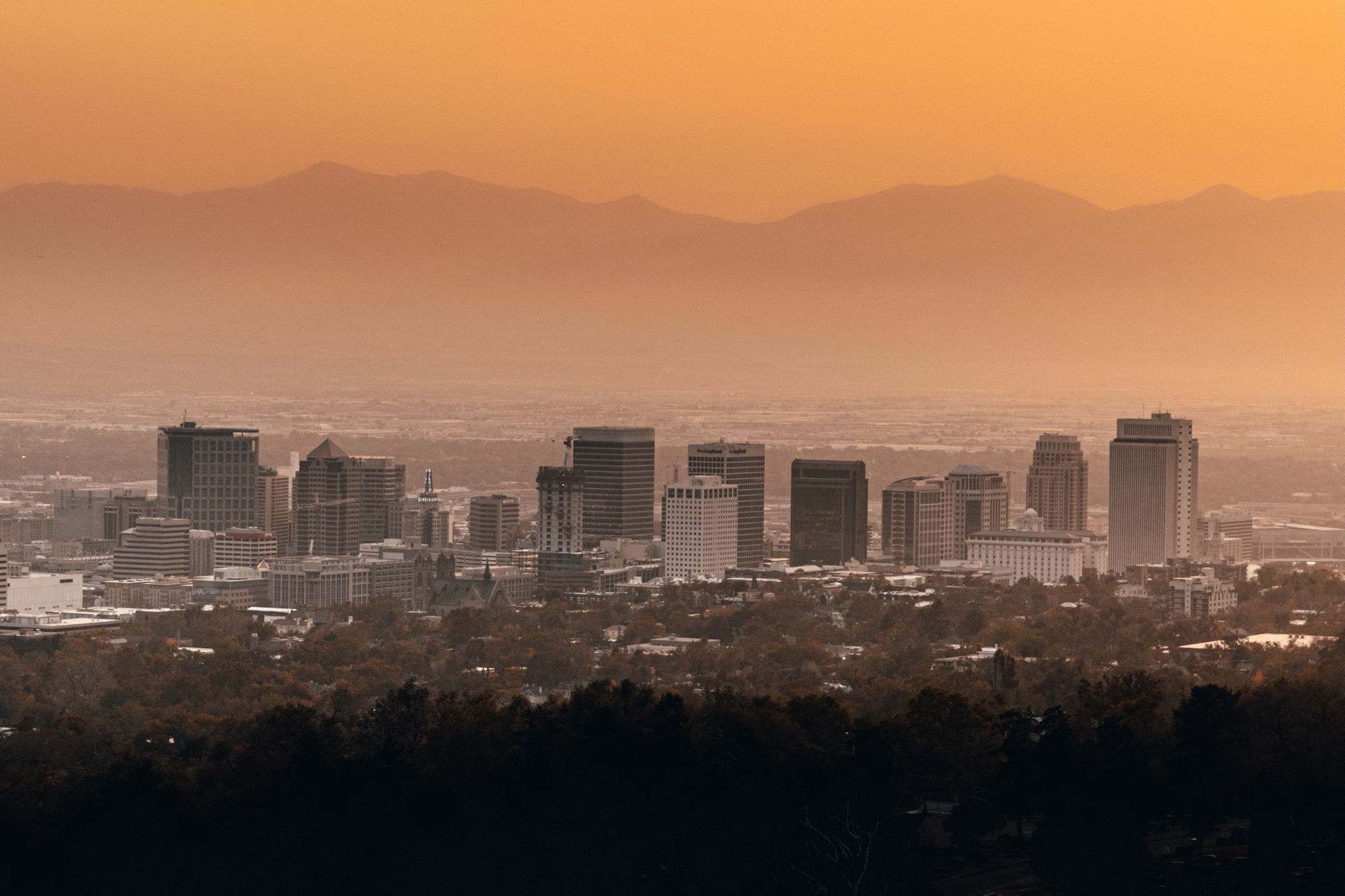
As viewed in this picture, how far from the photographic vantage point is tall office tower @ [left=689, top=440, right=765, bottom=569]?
166 ft

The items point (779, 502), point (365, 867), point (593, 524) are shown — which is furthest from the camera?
point (779, 502)

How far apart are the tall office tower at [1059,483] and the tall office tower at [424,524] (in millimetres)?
13760

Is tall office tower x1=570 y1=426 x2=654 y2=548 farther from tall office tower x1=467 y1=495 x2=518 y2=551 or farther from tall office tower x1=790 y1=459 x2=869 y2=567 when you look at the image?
tall office tower x1=790 y1=459 x2=869 y2=567

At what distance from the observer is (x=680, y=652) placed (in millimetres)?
27516

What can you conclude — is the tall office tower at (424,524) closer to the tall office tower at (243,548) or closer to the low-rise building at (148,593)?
the tall office tower at (243,548)

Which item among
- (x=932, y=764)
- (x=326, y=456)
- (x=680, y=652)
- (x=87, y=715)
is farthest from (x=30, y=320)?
(x=932, y=764)

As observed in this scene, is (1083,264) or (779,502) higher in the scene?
(1083,264)

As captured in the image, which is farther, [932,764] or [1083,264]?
[1083,264]

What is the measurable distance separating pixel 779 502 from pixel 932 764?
40.4m

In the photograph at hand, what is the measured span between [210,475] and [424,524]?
5.38 meters

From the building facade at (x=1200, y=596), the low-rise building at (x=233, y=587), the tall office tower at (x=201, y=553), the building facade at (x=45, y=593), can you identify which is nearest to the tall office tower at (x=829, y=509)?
the low-rise building at (x=233, y=587)

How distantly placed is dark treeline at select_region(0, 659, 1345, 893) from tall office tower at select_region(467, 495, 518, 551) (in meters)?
35.6

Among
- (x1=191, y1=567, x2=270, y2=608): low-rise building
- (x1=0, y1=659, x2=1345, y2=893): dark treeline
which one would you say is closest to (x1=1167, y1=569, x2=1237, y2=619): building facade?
(x1=191, y1=567, x2=270, y2=608): low-rise building

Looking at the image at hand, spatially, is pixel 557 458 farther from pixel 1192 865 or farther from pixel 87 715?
pixel 1192 865
